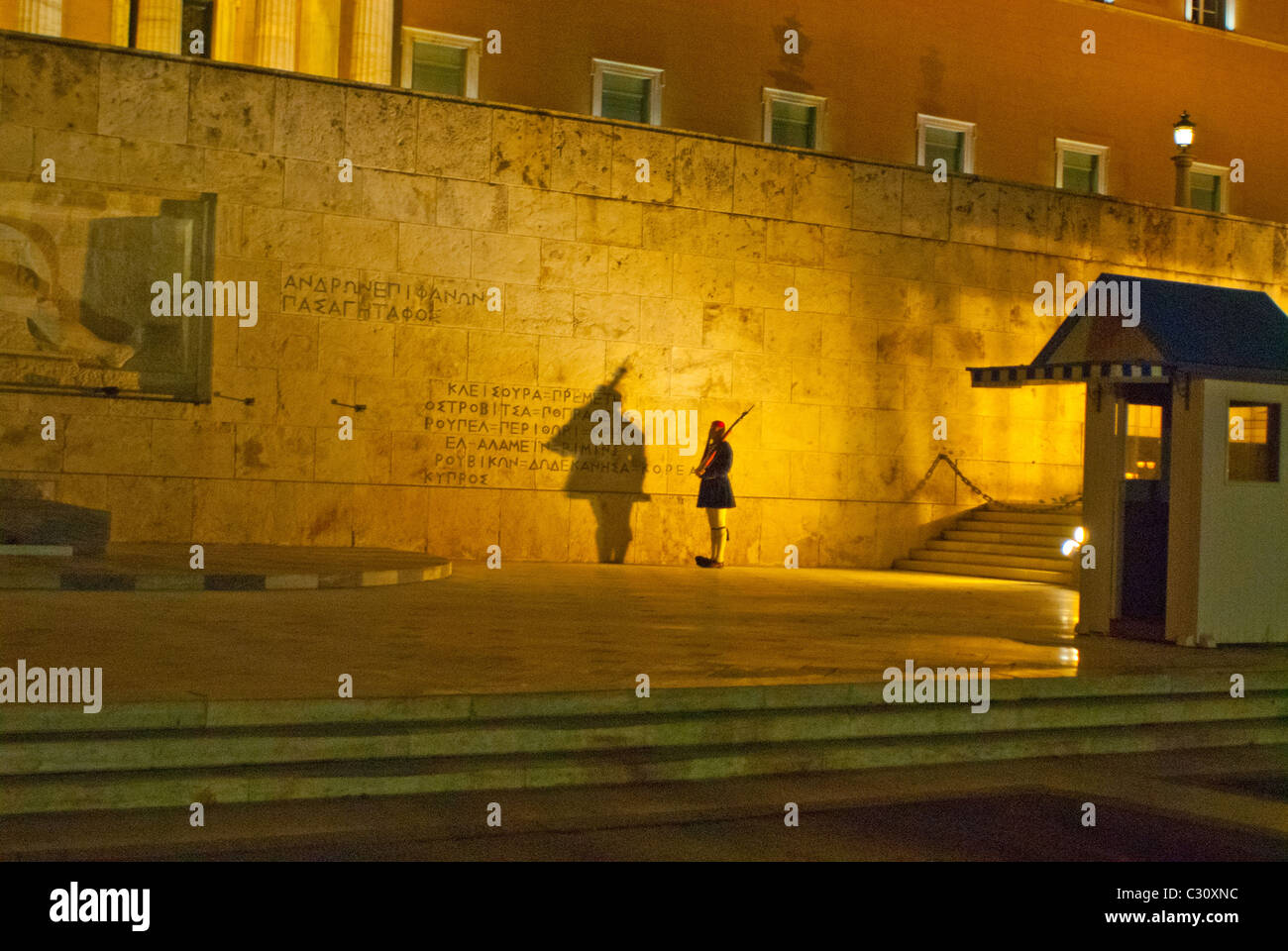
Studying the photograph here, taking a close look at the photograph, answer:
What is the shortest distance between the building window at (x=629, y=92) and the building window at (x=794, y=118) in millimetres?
2401

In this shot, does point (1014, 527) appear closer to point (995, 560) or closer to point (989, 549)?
point (989, 549)

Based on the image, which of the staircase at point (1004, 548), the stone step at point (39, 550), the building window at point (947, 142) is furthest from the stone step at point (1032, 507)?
the stone step at point (39, 550)

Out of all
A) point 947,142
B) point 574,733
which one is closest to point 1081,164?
point 947,142

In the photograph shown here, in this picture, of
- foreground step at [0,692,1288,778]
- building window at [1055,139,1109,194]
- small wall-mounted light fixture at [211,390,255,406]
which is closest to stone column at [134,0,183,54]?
small wall-mounted light fixture at [211,390,255,406]

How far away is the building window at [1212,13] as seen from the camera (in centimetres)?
3222

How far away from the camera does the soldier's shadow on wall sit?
20.3 meters

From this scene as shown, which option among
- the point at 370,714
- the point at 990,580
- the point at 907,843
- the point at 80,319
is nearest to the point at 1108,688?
the point at 907,843

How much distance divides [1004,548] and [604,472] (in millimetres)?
6351

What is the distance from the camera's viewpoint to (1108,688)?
32.6ft

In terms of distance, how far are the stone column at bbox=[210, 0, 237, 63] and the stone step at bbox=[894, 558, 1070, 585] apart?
15.4m

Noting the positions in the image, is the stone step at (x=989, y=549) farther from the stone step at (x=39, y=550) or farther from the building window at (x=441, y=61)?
the stone step at (x=39, y=550)

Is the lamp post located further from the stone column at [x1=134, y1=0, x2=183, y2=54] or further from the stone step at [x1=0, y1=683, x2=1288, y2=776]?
the stone column at [x1=134, y1=0, x2=183, y2=54]

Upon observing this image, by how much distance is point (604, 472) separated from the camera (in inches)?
808
